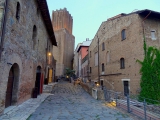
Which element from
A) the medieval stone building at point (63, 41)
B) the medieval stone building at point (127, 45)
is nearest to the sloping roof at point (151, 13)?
the medieval stone building at point (127, 45)

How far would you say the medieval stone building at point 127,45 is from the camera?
10.8 m

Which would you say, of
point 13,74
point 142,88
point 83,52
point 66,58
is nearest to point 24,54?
point 13,74

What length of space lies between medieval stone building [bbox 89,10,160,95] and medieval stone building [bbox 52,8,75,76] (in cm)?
2541

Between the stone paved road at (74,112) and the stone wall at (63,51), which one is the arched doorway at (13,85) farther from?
the stone wall at (63,51)

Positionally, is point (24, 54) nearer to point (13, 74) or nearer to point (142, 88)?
point (13, 74)

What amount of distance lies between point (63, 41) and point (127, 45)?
102 ft

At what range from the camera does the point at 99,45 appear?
18.5 m

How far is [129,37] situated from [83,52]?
20.1 m

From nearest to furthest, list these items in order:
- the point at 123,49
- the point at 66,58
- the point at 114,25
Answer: the point at 123,49, the point at 114,25, the point at 66,58

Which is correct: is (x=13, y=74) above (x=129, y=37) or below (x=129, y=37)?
below

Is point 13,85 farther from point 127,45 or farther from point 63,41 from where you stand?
point 63,41

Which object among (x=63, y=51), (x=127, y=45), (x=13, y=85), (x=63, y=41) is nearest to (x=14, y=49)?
(x=13, y=85)

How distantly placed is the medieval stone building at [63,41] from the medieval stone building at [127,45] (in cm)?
2541

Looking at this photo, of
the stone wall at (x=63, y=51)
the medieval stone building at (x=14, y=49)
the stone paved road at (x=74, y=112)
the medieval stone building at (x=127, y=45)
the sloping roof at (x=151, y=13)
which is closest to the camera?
the medieval stone building at (x=14, y=49)
